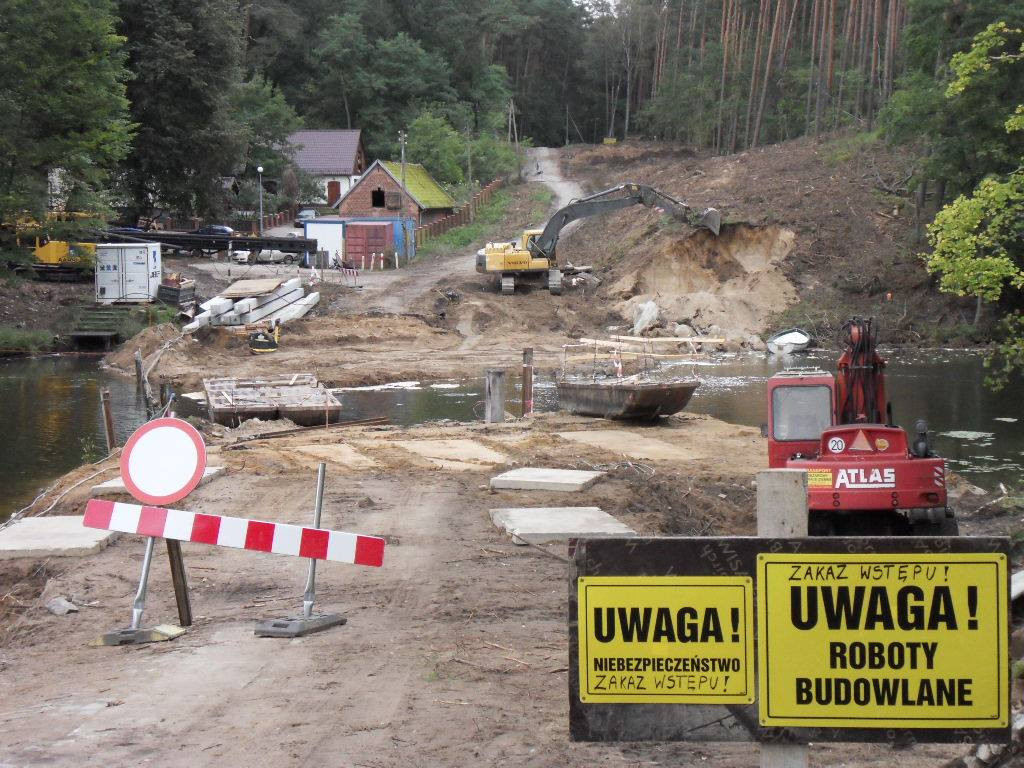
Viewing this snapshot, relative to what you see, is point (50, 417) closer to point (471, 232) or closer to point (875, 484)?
point (875, 484)

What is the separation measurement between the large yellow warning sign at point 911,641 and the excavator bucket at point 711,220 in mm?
45952

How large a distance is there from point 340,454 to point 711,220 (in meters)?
32.3

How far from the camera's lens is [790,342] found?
43.3 metres

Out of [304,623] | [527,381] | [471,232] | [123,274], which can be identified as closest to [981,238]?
[304,623]

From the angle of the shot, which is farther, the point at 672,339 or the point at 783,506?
the point at 672,339

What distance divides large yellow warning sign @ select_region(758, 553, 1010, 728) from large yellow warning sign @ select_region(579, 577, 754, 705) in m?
0.24

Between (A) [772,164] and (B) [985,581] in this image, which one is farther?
(A) [772,164]

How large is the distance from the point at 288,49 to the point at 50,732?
89.2 meters

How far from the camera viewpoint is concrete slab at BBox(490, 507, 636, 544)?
11.2 m

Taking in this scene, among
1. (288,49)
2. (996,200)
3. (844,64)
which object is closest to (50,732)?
(996,200)

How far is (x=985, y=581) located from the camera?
389cm

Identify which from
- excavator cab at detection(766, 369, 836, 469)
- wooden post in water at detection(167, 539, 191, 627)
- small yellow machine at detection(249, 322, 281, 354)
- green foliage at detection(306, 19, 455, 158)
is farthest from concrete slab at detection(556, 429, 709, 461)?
green foliage at detection(306, 19, 455, 158)

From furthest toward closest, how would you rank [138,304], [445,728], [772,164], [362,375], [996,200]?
1. [772,164]
2. [138,304]
3. [362,375]
4. [996,200]
5. [445,728]

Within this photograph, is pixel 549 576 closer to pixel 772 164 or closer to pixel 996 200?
pixel 996 200
